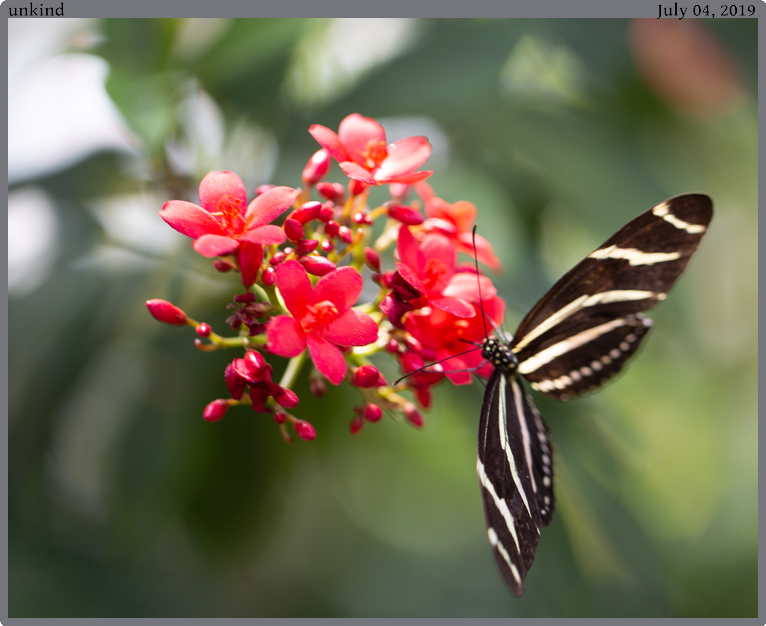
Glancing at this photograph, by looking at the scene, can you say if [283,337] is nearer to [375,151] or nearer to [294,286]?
[294,286]

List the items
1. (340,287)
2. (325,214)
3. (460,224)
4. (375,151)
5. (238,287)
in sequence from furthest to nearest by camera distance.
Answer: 1. (238,287)
2. (460,224)
3. (375,151)
4. (325,214)
5. (340,287)

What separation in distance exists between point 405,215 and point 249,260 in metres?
0.45

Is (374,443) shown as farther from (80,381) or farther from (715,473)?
(715,473)

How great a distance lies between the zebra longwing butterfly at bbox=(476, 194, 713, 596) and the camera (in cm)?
121

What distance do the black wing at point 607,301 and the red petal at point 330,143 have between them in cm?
61

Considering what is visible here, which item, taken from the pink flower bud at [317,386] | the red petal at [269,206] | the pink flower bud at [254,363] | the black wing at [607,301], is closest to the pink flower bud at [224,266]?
the red petal at [269,206]

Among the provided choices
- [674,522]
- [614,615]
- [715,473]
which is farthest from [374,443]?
[715,473]

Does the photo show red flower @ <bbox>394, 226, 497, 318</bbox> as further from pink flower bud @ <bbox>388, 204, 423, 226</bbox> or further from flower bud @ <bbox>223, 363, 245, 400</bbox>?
flower bud @ <bbox>223, 363, 245, 400</bbox>

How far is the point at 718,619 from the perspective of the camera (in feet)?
8.46

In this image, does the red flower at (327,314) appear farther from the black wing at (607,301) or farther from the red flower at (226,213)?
the black wing at (607,301)

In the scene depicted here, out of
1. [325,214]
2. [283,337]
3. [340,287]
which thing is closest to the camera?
[283,337]

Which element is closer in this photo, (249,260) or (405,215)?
(249,260)

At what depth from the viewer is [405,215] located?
139cm

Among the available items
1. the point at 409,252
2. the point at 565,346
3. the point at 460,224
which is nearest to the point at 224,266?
the point at 409,252
